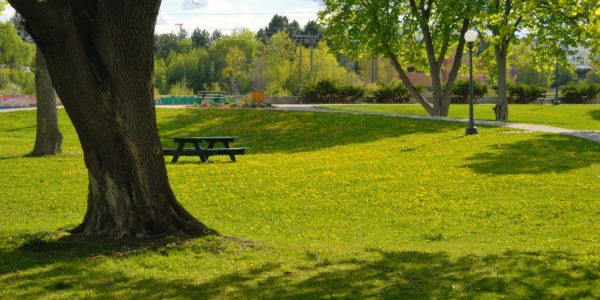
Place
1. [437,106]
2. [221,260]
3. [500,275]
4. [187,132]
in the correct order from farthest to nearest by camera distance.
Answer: [437,106]
[187,132]
[221,260]
[500,275]

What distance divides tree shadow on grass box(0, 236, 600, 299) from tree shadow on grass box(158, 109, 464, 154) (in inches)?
606

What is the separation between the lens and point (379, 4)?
30.3 metres

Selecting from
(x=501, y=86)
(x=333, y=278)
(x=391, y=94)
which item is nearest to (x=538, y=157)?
(x=333, y=278)

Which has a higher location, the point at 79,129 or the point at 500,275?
the point at 79,129

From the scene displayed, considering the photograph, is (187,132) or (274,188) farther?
(187,132)

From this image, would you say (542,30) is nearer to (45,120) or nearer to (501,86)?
(501,86)

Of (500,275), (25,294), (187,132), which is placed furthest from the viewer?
(187,132)

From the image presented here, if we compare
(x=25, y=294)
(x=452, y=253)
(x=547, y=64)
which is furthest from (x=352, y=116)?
(x=25, y=294)

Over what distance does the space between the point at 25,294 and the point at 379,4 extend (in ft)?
91.3

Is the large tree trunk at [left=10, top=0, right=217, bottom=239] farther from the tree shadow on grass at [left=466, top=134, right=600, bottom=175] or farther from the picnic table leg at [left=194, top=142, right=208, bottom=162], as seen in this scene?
the picnic table leg at [left=194, top=142, right=208, bottom=162]

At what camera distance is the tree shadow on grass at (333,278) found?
5094 millimetres

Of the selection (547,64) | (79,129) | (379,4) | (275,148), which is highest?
(379,4)

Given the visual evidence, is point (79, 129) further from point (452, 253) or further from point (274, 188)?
point (274, 188)

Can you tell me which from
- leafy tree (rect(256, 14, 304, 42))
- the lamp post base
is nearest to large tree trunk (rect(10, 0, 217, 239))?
the lamp post base
